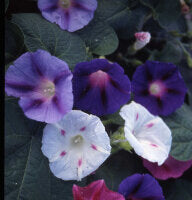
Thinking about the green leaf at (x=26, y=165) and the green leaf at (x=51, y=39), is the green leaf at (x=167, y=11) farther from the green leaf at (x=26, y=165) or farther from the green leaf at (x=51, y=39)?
the green leaf at (x=26, y=165)

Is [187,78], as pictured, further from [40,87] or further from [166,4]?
[40,87]

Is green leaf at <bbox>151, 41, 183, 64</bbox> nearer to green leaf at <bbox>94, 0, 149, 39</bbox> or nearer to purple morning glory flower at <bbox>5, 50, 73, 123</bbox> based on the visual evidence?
green leaf at <bbox>94, 0, 149, 39</bbox>

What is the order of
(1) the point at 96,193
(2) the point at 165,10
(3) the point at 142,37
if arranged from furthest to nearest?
1. (2) the point at 165,10
2. (3) the point at 142,37
3. (1) the point at 96,193

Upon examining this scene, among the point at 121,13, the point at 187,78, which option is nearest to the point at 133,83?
the point at 121,13

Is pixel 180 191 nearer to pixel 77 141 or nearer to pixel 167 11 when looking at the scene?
pixel 77 141

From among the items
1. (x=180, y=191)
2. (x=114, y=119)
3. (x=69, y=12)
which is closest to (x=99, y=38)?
(x=69, y=12)

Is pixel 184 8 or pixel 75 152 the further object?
pixel 184 8
